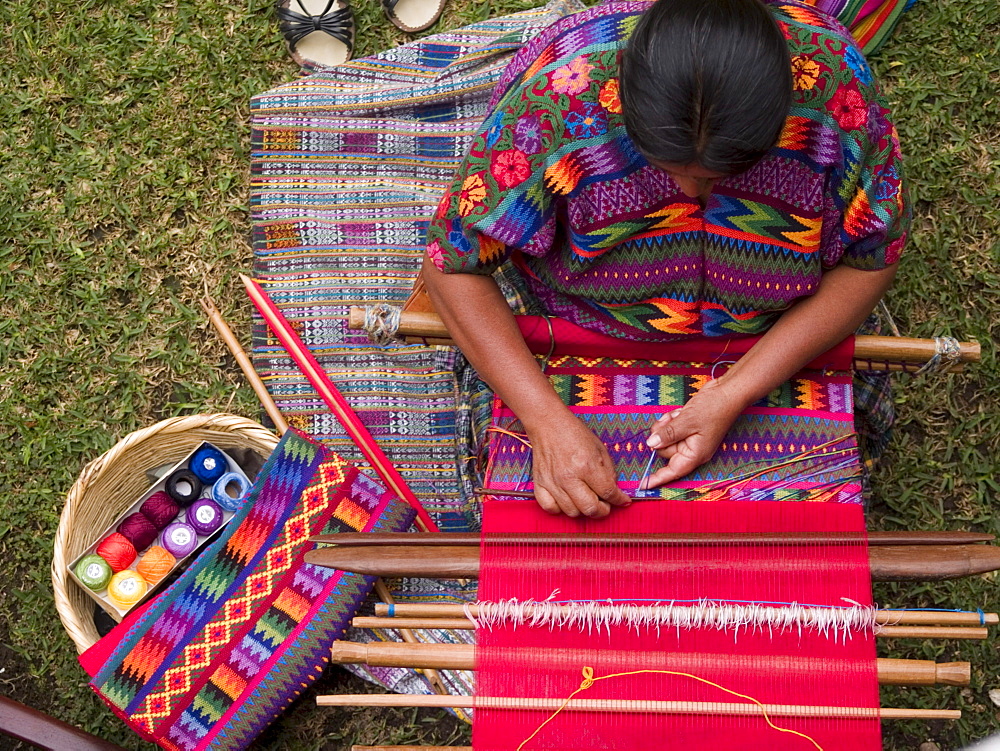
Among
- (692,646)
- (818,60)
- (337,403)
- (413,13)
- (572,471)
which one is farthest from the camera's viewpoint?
(413,13)

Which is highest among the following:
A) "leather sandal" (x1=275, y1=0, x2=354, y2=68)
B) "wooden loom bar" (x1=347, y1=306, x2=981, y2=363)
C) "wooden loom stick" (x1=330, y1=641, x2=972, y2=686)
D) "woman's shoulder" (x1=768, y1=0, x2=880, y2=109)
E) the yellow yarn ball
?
"woman's shoulder" (x1=768, y1=0, x2=880, y2=109)

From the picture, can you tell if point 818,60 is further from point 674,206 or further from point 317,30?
point 317,30

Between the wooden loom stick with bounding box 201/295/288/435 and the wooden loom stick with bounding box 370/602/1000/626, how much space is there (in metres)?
1.02

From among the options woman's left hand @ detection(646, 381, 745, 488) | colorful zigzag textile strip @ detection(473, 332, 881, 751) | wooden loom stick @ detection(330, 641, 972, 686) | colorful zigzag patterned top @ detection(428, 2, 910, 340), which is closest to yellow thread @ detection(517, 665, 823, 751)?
colorful zigzag textile strip @ detection(473, 332, 881, 751)

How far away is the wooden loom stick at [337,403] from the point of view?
8.05 ft

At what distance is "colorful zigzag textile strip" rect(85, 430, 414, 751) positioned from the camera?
7.01ft

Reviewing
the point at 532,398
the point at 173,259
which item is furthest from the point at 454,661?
the point at 173,259

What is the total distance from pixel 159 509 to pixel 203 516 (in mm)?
109

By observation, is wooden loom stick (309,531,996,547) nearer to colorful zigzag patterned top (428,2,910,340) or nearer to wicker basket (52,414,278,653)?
colorful zigzag patterned top (428,2,910,340)

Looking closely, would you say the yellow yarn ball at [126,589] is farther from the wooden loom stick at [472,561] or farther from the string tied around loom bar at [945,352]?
the string tied around loom bar at [945,352]

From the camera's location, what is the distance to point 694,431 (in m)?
1.83

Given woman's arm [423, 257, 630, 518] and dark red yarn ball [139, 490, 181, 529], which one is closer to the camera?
woman's arm [423, 257, 630, 518]

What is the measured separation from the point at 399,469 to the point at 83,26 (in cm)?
168

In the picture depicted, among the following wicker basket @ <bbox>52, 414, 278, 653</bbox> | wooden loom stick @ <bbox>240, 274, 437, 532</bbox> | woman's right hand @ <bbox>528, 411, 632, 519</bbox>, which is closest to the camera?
woman's right hand @ <bbox>528, 411, 632, 519</bbox>
